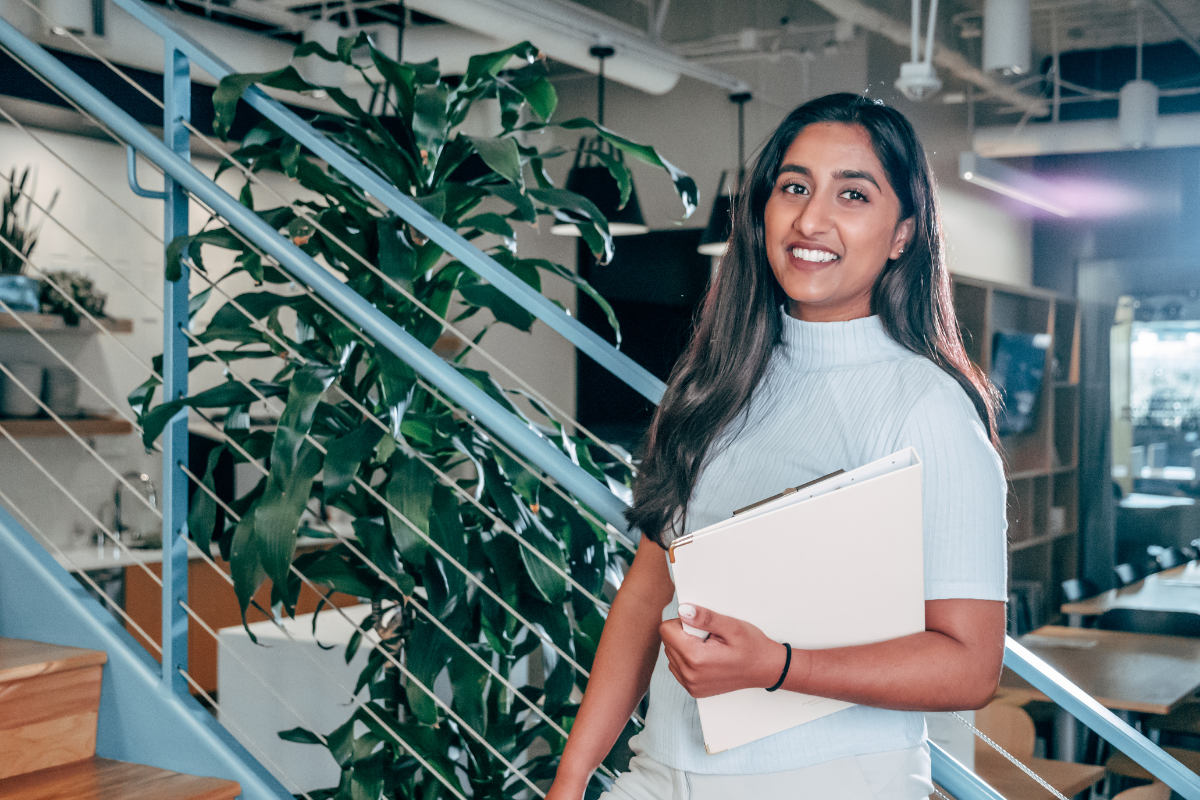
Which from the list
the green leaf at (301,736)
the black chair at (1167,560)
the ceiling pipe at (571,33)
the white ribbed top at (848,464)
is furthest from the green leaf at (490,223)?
the black chair at (1167,560)

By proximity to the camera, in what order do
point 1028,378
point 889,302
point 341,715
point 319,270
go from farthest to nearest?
point 1028,378, point 341,715, point 319,270, point 889,302

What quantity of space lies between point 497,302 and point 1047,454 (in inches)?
205

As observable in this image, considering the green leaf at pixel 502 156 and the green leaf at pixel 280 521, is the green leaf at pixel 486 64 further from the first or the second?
the green leaf at pixel 280 521

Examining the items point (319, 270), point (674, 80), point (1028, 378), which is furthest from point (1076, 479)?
point (319, 270)

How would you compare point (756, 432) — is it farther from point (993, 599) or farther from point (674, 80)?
point (674, 80)

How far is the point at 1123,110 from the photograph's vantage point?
4.86 m

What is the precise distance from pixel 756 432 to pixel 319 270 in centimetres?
69

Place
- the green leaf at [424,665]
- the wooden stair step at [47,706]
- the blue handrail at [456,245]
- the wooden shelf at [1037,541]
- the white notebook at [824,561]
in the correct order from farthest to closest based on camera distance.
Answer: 1. the wooden shelf at [1037,541]
2. the green leaf at [424,665]
3. the wooden stair step at [47,706]
4. the blue handrail at [456,245]
5. the white notebook at [824,561]

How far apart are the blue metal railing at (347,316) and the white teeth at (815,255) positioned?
35cm

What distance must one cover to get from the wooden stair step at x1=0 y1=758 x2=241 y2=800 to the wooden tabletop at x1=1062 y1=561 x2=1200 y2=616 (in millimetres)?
4162

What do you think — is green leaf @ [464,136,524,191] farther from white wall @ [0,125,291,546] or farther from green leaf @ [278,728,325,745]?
white wall @ [0,125,291,546]

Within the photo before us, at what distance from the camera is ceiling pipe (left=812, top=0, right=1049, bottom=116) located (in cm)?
454

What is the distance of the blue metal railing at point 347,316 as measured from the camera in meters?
1.27

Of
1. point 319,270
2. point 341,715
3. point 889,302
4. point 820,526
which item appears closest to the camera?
point 820,526
